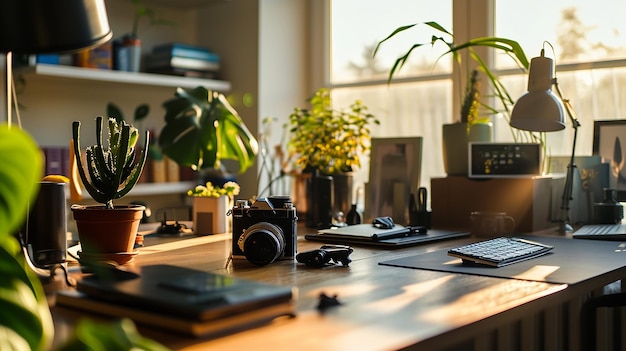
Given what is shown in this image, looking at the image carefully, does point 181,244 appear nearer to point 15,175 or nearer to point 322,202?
point 322,202

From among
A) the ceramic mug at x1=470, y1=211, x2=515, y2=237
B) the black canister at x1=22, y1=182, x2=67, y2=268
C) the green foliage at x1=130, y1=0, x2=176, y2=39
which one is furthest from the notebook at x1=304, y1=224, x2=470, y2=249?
the green foliage at x1=130, y1=0, x2=176, y2=39

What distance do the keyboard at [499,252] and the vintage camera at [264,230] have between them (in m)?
0.38

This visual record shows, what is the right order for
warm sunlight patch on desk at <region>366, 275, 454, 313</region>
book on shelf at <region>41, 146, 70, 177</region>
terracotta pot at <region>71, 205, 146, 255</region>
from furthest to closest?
book on shelf at <region>41, 146, 70, 177</region>
terracotta pot at <region>71, 205, 146, 255</region>
warm sunlight patch on desk at <region>366, 275, 454, 313</region>

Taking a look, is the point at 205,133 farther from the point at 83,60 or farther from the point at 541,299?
the point at 541,299

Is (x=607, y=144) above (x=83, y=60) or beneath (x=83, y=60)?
beneath

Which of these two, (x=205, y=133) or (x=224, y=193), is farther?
(x=205, y=133)

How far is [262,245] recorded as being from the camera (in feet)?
5.28

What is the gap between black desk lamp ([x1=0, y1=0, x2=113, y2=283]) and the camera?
108 centimetres

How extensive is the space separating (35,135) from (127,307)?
99.1 inches

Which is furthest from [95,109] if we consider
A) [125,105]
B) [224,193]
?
[224,193]

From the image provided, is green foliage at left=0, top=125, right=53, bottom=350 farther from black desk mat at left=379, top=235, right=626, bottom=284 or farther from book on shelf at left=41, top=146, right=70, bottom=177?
book on shelf at left=41, top=146, right=70, bottom=177

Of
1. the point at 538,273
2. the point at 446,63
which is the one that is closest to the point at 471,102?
the point at 446,63

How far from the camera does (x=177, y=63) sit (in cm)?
354

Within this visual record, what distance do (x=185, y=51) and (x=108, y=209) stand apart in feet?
6.96
